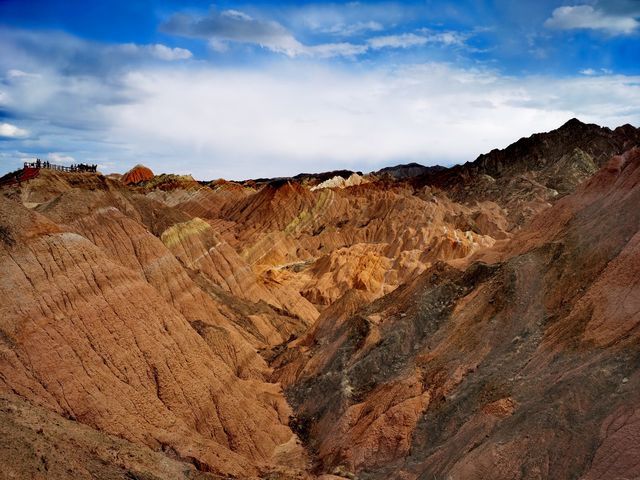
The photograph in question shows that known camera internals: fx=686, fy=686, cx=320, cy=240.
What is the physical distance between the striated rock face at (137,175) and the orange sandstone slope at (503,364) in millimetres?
112328

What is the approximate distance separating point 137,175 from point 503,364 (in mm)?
129536

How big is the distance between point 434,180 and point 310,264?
214ft

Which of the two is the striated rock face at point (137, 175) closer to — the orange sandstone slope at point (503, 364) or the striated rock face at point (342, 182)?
the striated rock face at point (342, 182)

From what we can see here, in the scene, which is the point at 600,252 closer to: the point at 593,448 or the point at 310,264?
the point at 593,448

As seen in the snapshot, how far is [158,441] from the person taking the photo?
78.4 feet

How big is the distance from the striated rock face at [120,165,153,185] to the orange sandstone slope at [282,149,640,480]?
369ft

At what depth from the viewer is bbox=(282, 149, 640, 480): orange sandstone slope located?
19.6m

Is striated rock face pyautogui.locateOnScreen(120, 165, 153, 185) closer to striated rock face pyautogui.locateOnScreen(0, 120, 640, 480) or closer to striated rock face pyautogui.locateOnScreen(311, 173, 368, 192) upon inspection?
striated rock face pyautogui.locateOnScreen(311, 173, 368, 192)

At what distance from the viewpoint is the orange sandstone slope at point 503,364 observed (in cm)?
1964

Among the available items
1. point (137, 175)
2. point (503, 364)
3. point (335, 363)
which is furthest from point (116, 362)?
point (137, 175)

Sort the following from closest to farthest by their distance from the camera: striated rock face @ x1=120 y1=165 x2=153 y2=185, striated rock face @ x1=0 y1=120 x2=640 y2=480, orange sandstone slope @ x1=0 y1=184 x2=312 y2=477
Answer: striated rock face @ x1=0 y1=120 x2=640 y2=480 → orange sandstone slope @ x1=0 y1=184 x2=312 y2=477 → striated rock face @ x1=120 y1=165 x2=153 y2=185

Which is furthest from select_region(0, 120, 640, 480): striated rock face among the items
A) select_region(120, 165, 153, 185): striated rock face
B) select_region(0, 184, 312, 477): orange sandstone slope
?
select_region(120, 165, 153, 185): striated rock face

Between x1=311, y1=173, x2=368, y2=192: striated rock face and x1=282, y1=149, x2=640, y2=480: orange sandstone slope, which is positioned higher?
x1=311, y1=173, x2=368, y2=192: striated rock face

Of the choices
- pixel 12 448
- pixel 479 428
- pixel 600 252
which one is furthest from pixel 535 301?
pixel 12 448
